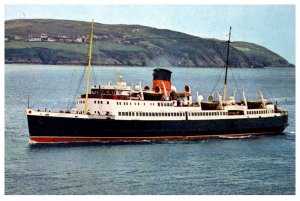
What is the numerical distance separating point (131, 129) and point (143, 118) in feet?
3.61

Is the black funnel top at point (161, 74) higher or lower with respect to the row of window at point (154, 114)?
higher

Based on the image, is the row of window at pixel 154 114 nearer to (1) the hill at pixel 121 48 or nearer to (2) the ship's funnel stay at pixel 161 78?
(2) the ship's funnel stay at pixel 161 78

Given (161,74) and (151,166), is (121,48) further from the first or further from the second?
(151,166)

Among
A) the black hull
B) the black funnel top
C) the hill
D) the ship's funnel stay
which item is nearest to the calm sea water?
the black hull

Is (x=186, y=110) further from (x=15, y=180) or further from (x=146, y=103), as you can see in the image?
(x=15, y=180)

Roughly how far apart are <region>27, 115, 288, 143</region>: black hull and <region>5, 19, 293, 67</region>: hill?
662 cm

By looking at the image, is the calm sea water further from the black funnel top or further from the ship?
the black funnel top

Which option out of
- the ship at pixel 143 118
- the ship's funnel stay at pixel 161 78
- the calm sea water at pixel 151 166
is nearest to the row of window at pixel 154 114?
the ship at pixel 143 118

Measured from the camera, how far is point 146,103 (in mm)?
45344

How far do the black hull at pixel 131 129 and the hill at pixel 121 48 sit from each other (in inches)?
261

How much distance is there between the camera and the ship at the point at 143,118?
4262cm

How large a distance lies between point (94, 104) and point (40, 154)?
6417 mm

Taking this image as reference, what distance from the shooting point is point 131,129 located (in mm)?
44281

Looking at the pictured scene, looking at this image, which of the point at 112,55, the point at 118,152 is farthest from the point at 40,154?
the point at 112,55
